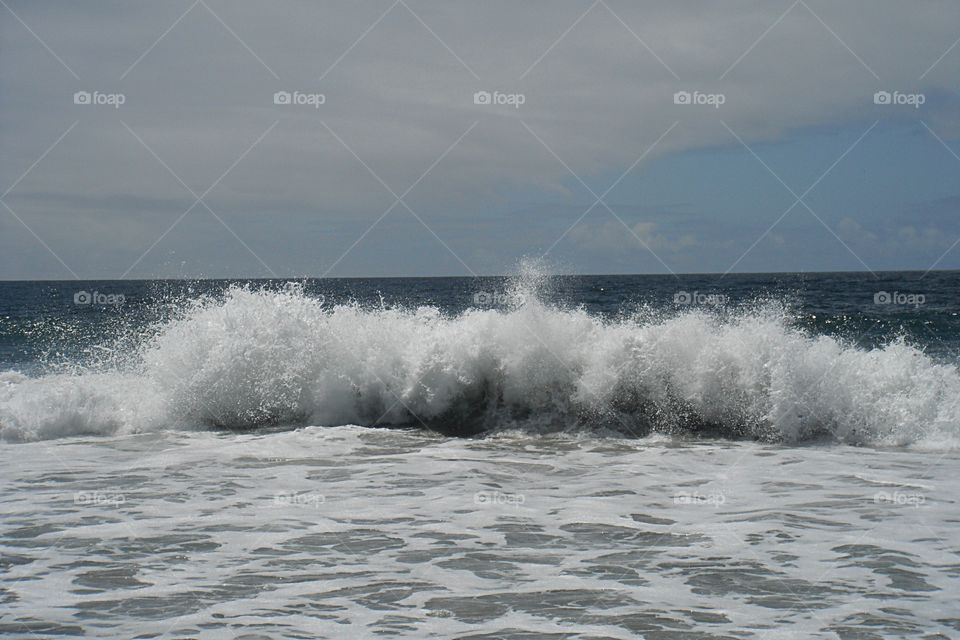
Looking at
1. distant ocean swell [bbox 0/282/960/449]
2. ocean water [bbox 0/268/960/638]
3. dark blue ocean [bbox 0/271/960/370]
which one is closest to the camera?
ocean water [bbox 0/268/960/638]

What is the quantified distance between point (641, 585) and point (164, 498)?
526 centimetres

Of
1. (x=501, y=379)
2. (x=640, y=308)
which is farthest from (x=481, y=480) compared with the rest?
(x=640, y=308)

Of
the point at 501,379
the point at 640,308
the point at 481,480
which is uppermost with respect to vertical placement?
the point at 640,308

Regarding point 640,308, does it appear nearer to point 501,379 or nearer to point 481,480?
point 501,379

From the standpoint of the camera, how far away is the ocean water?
5.80 meters

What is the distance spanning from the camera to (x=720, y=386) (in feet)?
44.2

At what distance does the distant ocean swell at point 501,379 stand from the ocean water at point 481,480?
0.04 metres

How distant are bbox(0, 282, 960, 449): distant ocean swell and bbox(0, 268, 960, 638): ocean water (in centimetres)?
4

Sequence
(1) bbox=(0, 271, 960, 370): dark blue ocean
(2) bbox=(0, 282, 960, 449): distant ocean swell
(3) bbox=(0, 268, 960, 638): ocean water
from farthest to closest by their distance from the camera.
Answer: (1) bbox=(0, 271, 960, 370): dark blue ocean → (2) bbox=(0, 282, 960, 449): distant ocean swell → (3) bbox=(0, 268, 960, 638): ocean water

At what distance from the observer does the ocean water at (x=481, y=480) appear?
5.80 meters

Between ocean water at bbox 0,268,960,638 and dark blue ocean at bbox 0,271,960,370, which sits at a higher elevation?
dark blue ocean at bbox 0,271,960,370

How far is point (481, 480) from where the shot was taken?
9922 millimetres

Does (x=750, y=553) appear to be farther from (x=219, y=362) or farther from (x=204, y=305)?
(x=204, y=305)

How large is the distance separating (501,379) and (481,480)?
489cm
